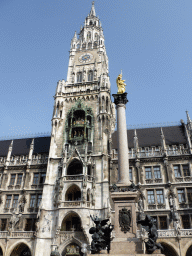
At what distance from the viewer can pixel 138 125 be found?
41188 millimetres

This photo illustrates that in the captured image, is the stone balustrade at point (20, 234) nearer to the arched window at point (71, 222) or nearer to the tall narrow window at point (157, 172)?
the arched window at point (71, 222)

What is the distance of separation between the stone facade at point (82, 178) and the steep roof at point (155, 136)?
139 millimetres

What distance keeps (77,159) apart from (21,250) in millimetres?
13891

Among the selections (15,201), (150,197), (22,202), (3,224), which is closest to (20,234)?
(3,224)

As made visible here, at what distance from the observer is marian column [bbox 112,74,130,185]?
16.7 meters

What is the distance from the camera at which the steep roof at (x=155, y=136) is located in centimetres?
3519

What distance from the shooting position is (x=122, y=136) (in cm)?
1844

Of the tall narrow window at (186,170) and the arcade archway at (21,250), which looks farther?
the tall narrow window at (186,170)

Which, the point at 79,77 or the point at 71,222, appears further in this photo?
the point at 79,77

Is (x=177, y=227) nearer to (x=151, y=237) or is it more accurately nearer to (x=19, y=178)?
(x=151, y=237)

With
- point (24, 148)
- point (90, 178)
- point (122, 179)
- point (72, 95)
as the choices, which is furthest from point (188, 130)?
point (24, 148)

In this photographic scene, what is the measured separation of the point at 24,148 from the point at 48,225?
15.2m

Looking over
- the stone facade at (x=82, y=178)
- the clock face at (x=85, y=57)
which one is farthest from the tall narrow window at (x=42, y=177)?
the clock face at (x=85, y=57)

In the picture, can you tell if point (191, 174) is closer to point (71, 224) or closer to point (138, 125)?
point (138, 125)
